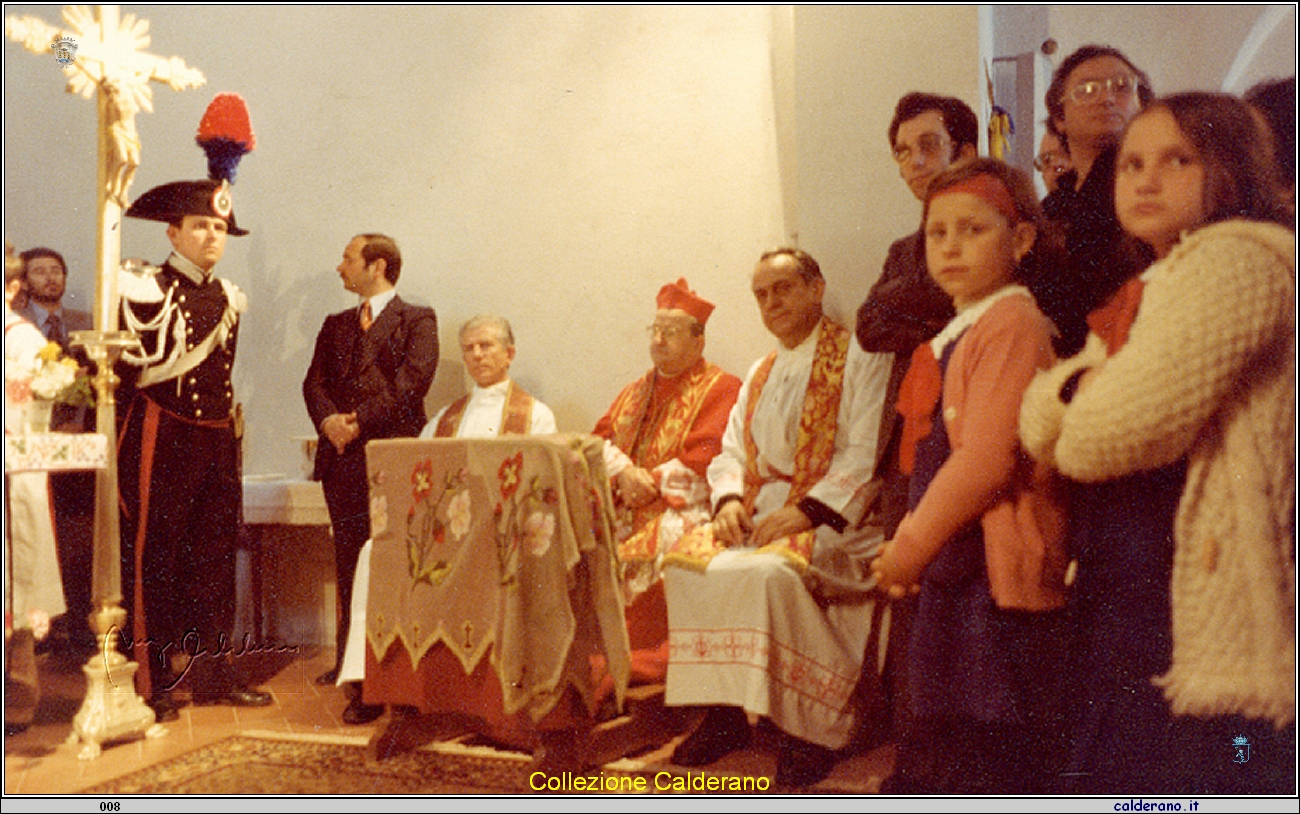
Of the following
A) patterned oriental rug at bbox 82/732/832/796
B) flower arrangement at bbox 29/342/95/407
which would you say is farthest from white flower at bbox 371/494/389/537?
flower arrangement at bbox 29/342/95/407

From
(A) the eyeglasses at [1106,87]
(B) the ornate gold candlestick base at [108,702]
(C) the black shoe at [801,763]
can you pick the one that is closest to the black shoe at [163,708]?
(B) the ornate gold candlestick base at [108,702]

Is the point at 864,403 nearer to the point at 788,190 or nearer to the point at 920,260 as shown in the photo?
the point at 920,260

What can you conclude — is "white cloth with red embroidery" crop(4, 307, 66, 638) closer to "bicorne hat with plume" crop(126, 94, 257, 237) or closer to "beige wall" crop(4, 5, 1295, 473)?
"beige wall" crop(4, 5, 1295, 473)

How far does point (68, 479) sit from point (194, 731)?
24.5 inches

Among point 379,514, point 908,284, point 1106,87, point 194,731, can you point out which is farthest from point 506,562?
point 1106,87

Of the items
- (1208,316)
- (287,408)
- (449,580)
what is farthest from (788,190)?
(287,408)

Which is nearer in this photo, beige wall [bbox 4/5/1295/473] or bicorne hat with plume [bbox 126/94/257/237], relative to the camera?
beige wall [bbox 4/5/1295/473]

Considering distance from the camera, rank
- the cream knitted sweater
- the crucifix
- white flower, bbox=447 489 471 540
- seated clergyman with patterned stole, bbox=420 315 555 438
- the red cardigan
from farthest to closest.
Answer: seated clergyman with patterned stole, bbox=420 315 555 438
the crucifix
white flower, bbox=447 489 471 540
the red cardigan
the cream knitted sweater

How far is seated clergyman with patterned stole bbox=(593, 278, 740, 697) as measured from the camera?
207cm

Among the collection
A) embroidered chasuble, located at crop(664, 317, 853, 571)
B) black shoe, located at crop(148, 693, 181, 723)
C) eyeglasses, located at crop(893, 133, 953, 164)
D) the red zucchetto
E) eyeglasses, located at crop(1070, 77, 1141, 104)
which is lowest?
black shoe, located at crop(148, 693, 181, 723)

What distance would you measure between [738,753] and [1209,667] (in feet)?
2.82

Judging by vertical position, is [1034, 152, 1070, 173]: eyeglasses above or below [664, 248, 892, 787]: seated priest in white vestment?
above

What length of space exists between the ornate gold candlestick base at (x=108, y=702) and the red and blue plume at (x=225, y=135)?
3.36 ft

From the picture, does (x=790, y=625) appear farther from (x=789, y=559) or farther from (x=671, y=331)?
(x=671, y=331)
